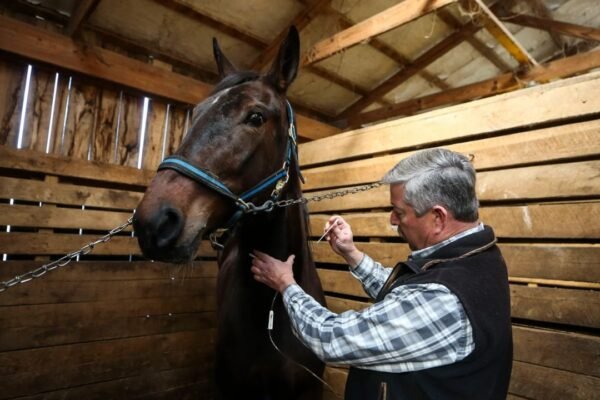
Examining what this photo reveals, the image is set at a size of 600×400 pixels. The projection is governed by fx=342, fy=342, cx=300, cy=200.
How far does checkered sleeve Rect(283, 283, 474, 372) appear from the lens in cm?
108

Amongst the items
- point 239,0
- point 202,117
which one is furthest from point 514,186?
point 239,0

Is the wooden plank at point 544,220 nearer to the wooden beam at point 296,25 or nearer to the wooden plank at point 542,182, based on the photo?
the wooden plank at point 542,182

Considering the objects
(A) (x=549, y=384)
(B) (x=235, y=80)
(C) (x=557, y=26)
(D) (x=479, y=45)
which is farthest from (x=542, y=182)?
(D) (x=479, y=45)

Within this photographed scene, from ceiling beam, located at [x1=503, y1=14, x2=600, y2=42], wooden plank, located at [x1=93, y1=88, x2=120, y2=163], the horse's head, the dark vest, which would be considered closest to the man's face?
the dark vest

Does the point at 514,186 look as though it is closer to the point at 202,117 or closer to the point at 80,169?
the point at 202,117

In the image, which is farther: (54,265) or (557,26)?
(557,26)

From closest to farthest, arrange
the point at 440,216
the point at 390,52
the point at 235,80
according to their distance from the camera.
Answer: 1. the point at 440,216
2. the point at 235,80
3. the point at 390,52

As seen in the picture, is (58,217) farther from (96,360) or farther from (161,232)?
(161,232)

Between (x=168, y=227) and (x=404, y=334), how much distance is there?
908 mm

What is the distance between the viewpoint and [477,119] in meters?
2.71

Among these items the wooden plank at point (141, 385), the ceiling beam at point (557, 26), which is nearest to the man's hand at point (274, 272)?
the wooden plank at point (141, 385)

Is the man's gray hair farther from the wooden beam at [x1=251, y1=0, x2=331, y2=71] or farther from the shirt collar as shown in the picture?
the wooden beam at [x1=251, y1=0, x2=331, y2=71]

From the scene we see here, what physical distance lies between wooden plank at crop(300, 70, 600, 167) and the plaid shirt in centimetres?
194

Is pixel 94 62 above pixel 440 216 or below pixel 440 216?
above
